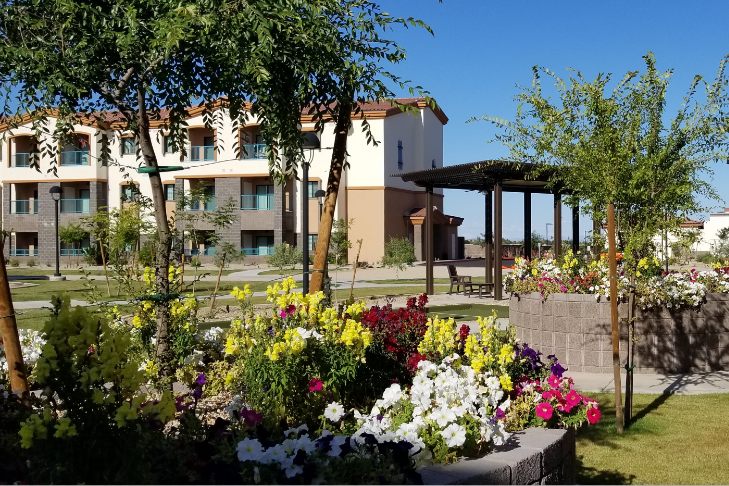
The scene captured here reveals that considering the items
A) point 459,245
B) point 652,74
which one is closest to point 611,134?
point 652,74

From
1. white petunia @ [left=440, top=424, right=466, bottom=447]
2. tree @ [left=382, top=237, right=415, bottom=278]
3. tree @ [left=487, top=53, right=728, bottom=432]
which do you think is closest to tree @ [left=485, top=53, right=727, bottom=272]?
tree @ [left=487, top=53, right=728, bottom=432]

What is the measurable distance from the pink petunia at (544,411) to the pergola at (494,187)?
10087 mm

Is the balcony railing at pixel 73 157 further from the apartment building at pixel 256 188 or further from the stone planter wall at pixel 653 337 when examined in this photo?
the stone planter wall at pixel 653 337

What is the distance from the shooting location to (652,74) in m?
7.63

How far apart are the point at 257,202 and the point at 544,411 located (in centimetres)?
3878

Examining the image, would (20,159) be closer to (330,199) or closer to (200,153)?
(200,153)

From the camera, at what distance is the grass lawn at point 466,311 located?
14.7 meters

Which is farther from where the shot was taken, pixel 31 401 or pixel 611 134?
pixel 611 134

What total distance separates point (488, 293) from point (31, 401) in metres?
16.9

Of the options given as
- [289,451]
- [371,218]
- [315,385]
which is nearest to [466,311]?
[315,385]

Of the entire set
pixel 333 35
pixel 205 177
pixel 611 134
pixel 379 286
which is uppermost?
pixel 205 177

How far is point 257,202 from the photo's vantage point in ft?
139

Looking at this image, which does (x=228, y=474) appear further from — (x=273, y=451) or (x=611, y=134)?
(x=611, y=134)

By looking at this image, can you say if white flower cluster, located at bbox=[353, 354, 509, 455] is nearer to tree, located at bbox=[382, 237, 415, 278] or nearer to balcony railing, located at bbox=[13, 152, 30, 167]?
tree, located at bbox=[382, 237, 415, 278]
